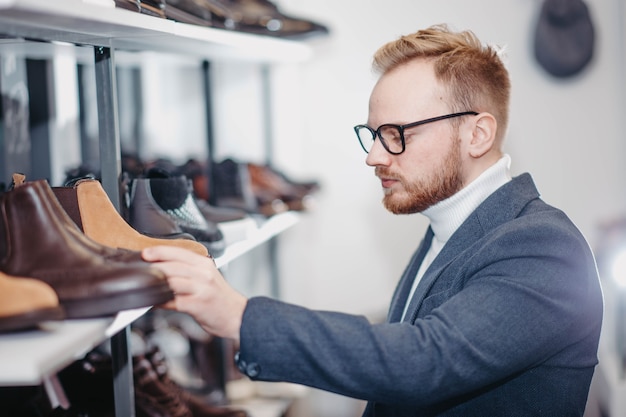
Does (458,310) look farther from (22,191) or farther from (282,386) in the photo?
(282,386)

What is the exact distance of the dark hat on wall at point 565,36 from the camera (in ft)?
10.1

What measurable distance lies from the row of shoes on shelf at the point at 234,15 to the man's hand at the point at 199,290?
50 centimetres

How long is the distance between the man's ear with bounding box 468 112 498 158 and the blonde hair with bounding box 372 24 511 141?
0.04 meters

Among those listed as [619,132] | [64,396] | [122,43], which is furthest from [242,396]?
[619,132]

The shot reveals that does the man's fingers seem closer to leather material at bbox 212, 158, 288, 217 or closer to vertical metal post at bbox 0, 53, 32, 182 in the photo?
vertical metal post at bbox 0, 53, 32, 182

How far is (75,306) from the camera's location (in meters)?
1.04

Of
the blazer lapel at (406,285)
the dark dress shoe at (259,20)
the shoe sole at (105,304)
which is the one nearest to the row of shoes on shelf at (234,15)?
the dark dress shoe at (259,20)

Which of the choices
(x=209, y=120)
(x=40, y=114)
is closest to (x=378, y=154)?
(x=209, y=120)

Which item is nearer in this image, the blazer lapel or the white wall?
the blazer lapel

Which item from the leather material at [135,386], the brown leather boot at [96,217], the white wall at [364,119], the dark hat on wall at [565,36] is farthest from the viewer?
the white wall at [364,119]

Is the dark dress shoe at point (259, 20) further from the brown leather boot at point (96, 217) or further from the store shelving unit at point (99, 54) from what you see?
the brown leather boot at point (96, 217)

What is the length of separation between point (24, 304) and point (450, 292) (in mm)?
877

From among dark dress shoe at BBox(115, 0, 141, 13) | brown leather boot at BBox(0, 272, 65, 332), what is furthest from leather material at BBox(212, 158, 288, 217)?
brown leather boot at BBox(0, 272, 65, 332)

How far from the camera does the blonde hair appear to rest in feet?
5.68
